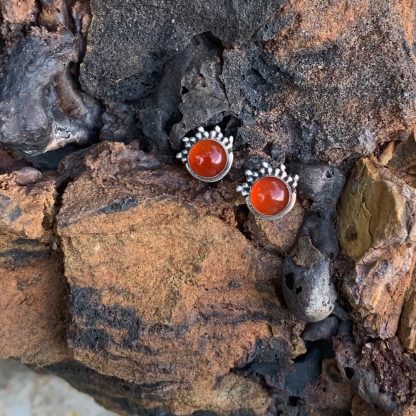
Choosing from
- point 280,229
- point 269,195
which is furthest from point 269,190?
point 280,229

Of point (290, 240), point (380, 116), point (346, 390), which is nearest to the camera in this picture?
point (380, 116)

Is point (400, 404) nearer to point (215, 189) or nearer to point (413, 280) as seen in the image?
point (413, 280)

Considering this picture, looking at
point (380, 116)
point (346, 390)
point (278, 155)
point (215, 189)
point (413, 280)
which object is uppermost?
point (380, 116)

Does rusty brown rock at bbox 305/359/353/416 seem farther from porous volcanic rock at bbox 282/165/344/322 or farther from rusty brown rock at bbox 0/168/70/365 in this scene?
rusty brown rock at bbox 0/168/70/365

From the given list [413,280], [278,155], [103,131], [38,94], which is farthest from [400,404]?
[38,94]

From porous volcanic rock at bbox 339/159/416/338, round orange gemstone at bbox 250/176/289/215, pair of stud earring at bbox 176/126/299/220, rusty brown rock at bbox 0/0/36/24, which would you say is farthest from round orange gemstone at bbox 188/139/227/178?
rusty brown rock at bbox 0/0/36/24

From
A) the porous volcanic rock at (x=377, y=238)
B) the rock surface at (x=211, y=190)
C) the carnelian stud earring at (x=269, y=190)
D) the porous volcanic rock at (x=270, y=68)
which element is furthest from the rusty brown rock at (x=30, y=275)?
the porous volcanic rock at (x=377, y=238)

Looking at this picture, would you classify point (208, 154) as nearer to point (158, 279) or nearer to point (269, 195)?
point (269, 195)
